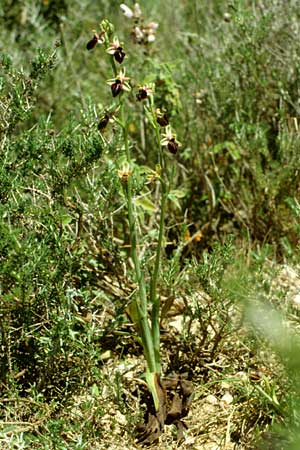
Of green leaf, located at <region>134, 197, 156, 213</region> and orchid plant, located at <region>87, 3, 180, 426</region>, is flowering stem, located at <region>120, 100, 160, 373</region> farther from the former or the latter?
green leaf, located at <region>134, 197, 156, 213</region>

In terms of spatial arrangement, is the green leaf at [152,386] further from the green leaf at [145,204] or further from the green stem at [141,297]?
the green leaf at [145,204]

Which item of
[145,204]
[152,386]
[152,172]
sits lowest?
[152,386]

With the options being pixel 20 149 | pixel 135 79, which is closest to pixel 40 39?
pixel 135 79

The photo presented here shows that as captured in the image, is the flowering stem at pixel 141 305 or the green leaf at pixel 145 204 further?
the green leaf at pixel 145 204

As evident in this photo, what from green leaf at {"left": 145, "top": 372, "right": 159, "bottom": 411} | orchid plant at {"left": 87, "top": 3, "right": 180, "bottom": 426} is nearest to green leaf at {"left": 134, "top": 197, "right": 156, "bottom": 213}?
orchid plant at {"left": 87, "top": 3, "right": 180, "bottom": 426}

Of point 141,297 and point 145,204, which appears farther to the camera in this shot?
point 145,204

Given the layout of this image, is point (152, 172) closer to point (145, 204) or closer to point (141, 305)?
point (141, 305)

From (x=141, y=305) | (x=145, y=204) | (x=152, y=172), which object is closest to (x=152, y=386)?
(x=141, y=305)

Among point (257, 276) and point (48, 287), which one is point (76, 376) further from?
point (257, 276)

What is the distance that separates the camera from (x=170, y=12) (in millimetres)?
5500

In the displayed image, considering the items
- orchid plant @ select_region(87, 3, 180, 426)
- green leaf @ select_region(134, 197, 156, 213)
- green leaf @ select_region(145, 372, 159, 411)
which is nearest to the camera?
orchid plant @ select_region(87, 3, 180, 426)

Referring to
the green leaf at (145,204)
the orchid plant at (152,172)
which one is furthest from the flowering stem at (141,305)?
the green leaf at (145,204)

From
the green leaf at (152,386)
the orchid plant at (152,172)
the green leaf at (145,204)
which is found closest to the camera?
the orchid plant at (152,172)

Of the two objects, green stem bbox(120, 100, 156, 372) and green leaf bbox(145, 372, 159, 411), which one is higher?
green stem bbox(120, 100, 156, 372)
